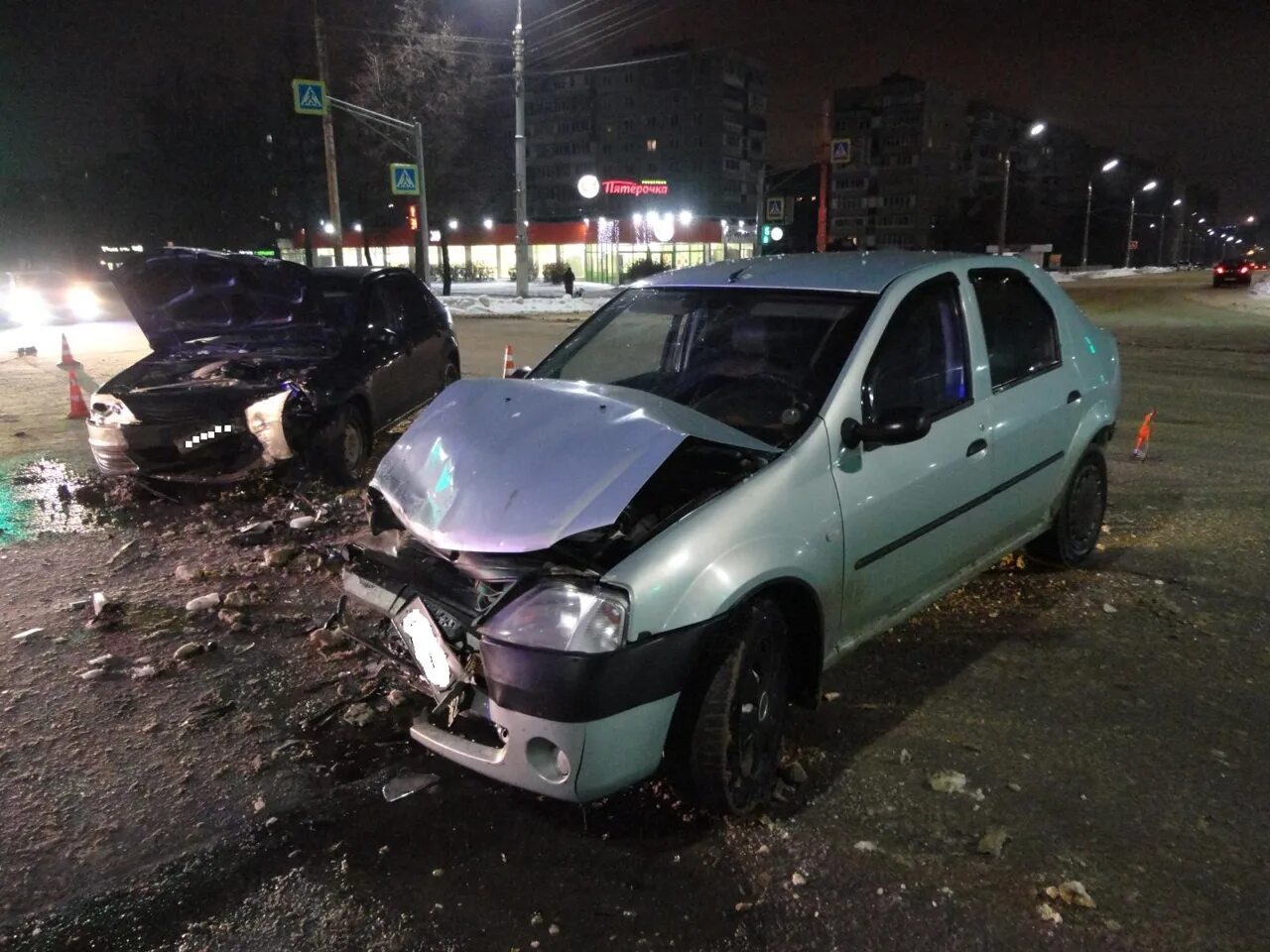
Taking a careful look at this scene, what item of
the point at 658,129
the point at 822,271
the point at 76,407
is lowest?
the point at 76,407

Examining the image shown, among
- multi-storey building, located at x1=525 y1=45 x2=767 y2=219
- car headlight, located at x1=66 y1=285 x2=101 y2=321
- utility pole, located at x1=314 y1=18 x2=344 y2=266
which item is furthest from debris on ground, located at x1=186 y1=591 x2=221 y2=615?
multi-storey building, located at x1=525 y1=45 x2=767 y2=219

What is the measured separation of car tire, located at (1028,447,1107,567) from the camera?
200 inches

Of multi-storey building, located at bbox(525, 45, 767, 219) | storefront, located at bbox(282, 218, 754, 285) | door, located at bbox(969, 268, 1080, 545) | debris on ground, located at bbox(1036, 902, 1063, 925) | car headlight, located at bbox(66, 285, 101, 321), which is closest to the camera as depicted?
debris on ground, located at bbox(1036, 902, 1063, 925)

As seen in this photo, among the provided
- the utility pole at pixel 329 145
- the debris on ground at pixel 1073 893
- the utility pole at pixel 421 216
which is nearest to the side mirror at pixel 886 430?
the debris on ground at pixel 1073 893

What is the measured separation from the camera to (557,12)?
99.7 feet

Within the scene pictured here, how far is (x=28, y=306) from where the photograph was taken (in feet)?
83.9

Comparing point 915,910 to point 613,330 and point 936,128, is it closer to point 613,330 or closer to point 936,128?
point 613,330

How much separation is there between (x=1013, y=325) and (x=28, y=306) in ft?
93.3

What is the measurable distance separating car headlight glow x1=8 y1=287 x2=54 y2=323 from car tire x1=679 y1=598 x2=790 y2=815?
27.8 meters

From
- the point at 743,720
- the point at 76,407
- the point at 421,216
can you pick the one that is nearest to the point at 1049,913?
the point at 743,720

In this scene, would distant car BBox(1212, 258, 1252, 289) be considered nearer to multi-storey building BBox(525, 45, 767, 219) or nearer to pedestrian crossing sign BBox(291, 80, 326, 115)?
pedestrian crossing sign BBox(291, 80, 326, 115)

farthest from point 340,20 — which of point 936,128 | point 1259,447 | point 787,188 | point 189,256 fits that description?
point 936,128

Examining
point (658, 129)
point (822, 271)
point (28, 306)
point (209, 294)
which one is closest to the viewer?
point (822, 271)

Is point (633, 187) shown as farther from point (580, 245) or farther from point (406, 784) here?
point (406, 784)
